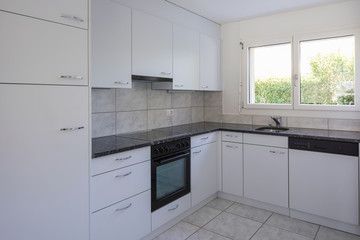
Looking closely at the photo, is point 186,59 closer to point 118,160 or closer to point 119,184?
point 118,160

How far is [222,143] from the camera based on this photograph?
3.33 m

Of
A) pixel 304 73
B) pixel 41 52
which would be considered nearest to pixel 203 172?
pixel 304 73

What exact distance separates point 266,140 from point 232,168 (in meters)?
0.58

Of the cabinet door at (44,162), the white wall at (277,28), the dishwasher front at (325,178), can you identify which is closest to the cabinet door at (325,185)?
the dishwasher front at (325,178)

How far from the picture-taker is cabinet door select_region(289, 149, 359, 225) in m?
2.48

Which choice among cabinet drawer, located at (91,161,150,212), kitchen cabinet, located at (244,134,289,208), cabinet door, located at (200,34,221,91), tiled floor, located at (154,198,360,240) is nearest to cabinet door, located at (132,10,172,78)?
cabinet door, located at (200,34,221,91)

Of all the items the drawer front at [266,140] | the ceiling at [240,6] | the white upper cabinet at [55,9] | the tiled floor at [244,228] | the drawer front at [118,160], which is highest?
the ceiling at [240,6]

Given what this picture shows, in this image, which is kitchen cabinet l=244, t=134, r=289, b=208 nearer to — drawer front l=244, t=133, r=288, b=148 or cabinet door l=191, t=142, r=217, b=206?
drawer front l=244, t=133, r=288, b=148

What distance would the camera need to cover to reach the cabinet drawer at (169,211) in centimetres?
243

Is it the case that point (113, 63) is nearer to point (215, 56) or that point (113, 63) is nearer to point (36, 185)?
point (36, 185)

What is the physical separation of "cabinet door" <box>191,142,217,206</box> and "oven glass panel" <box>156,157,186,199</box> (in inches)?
7.7

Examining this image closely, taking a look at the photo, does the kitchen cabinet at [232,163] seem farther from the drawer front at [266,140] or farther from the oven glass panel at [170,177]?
the oven glass panel at [170,177]

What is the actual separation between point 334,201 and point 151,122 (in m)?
2.08

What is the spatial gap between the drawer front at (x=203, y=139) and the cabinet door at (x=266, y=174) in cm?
41
